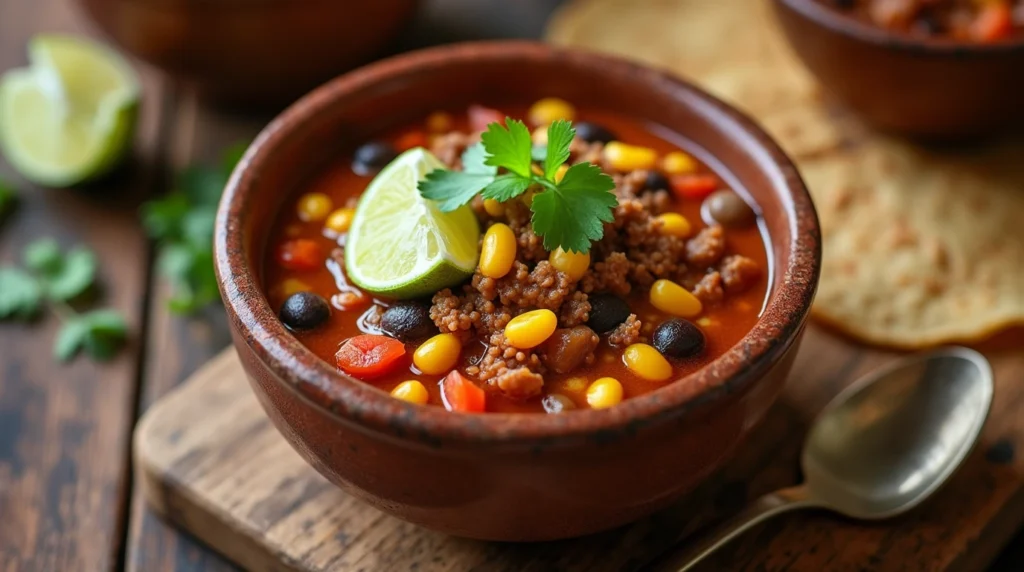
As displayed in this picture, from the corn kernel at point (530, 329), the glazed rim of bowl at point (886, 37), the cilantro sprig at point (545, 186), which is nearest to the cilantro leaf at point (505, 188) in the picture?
the cilantro sprig at point (545, 186)

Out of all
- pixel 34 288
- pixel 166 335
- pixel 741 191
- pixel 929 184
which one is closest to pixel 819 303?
pixel 741 191

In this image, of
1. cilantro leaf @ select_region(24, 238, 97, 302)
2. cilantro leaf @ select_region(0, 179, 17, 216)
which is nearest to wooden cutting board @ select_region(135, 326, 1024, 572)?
cilantro leaf @ select_region(24, 238, 97, 302)

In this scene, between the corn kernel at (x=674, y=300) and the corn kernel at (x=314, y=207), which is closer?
the corn kernel at (x=674, y=300)

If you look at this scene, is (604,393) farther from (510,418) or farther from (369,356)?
(369,356)

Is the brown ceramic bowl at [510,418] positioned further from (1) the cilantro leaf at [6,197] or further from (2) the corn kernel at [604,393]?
(1) the cilantro leaf at [6,197]

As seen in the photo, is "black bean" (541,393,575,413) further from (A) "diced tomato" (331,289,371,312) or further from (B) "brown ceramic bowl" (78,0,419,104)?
(B) "brown ceramic bowl" (78,0,419,104)

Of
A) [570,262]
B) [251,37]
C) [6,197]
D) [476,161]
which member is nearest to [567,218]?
[570,262]
